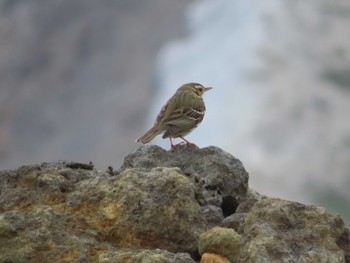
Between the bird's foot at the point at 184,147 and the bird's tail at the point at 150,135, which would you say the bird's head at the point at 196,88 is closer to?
the bird's tail at the point at 150,135

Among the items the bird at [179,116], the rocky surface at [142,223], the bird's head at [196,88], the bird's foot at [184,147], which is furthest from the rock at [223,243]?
the bird's head at [196,88]

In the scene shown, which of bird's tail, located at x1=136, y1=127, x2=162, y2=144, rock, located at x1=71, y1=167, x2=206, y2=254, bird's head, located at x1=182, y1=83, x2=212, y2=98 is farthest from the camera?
bird's head, located at x1=182, y1=83, x2=212, y2=98

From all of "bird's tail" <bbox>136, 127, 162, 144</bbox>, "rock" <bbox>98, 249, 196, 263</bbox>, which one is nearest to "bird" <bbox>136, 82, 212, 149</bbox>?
"bird's tail" <bbox>136, 127, 162, 144</bbox>

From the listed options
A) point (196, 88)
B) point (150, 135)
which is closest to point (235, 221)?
point (150, 135)

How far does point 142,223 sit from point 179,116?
15.8 ft

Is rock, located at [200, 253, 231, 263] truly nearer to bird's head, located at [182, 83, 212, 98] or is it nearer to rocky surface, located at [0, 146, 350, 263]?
rocky surface, located at [0, 146, 350, 263]

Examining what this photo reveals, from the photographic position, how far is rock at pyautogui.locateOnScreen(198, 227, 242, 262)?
8.47 metres

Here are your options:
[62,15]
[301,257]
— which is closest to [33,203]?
[301,257]

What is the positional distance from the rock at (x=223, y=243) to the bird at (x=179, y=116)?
4.60 m

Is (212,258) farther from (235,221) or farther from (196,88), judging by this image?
(196,88)

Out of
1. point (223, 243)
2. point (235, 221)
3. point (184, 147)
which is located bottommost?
point (223, 243)

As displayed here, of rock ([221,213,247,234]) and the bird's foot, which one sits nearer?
rock ([221,213,247,234])

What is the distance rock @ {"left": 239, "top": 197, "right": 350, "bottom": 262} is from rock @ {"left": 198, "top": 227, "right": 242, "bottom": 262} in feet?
0.22

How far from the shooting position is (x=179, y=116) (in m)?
13.5
